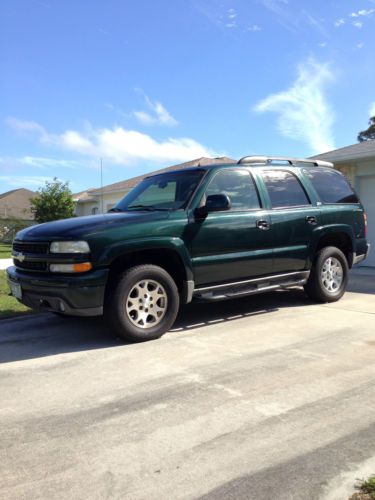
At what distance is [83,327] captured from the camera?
601cm

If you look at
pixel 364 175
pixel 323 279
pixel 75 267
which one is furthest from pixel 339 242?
pixel 364 175

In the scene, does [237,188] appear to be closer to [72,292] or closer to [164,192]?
[164,192]

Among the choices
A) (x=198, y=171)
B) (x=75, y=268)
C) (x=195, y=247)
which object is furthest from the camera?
(x=198, y=171)

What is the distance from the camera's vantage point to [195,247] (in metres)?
5.52

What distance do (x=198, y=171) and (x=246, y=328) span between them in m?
2.04

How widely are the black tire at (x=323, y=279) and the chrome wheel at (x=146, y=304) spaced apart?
2620mm

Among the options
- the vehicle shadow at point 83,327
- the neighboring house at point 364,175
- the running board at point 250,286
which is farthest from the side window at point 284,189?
the neighboring house at point 364,175

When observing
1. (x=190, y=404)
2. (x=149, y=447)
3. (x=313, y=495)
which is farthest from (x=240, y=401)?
(x=313, y=495)

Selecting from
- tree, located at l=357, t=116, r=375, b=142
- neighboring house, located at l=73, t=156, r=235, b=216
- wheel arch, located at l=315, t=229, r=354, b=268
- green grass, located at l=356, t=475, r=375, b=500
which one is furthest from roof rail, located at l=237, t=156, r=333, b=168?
tree, located at l=357, t=116, r=375, b=142

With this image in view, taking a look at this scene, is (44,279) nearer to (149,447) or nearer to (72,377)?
(72,377)

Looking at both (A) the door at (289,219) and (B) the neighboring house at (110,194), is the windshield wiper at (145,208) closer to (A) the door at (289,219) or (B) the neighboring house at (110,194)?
(A) the door at (289,219)

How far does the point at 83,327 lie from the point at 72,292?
136 centimetres

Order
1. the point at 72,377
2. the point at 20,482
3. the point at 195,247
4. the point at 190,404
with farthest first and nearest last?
the point at 195,247
the point at 72,377
the point at 190,404
the point at 20,482

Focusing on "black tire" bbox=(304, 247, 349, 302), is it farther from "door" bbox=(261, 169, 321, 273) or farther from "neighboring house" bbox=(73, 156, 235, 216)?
"neighboring house" bbox=(73, 156, 235, 216)
